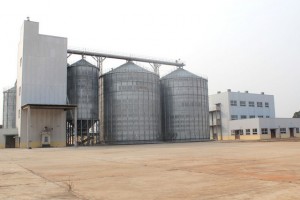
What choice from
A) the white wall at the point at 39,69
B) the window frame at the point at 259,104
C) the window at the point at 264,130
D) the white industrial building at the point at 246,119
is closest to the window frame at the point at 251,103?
the white industrial building at the point at 246,119

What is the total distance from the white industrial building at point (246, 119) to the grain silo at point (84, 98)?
130 ft

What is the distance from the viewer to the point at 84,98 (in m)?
59.5

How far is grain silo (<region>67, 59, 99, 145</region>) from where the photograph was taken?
59.1m

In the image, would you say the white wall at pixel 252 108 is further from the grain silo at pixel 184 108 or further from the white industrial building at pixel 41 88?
the white industrial building at pixel 41 88

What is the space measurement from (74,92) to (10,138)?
13428 millimetres

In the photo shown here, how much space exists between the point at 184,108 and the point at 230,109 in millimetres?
28729

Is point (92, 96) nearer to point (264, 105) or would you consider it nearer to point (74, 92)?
point (74, 92)

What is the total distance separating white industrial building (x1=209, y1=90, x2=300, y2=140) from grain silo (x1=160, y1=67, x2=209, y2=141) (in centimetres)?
1873

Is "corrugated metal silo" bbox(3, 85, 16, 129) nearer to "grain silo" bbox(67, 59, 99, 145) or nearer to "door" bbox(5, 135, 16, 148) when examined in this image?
"door" bbox(5, 135, 16, 148)

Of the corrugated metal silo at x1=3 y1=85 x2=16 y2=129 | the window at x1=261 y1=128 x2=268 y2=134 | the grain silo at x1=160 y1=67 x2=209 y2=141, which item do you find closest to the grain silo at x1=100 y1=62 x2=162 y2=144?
the grain silo at x1=160 y1=67 x2=209 y2=141

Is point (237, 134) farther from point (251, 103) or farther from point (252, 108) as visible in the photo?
point (251, 103)

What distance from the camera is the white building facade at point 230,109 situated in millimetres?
89562

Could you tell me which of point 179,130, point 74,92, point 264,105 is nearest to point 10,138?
point 74,92

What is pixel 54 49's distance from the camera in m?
54.9
